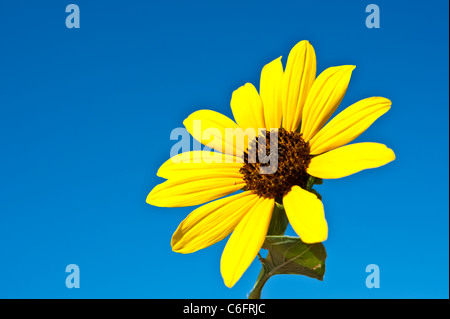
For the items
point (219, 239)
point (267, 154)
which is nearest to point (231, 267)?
point (219, 239)

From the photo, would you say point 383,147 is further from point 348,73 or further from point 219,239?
point 219,239

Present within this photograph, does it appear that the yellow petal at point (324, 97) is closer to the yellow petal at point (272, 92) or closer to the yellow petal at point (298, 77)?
the yellow petal at point (298, 77)

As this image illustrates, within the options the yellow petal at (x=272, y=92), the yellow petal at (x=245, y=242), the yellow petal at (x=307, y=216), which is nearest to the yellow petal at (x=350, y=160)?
the yellow petal at (x=307, y=216)

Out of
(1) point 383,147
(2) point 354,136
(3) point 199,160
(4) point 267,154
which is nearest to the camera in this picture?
(1) point 383,147

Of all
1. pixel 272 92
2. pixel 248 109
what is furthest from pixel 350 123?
pixel 248 109

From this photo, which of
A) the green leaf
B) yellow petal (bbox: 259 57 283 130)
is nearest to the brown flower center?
yellow petal (bbox: 259 57 283 130)

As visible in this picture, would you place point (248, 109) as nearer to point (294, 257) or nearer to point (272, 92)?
point (272, 92)
